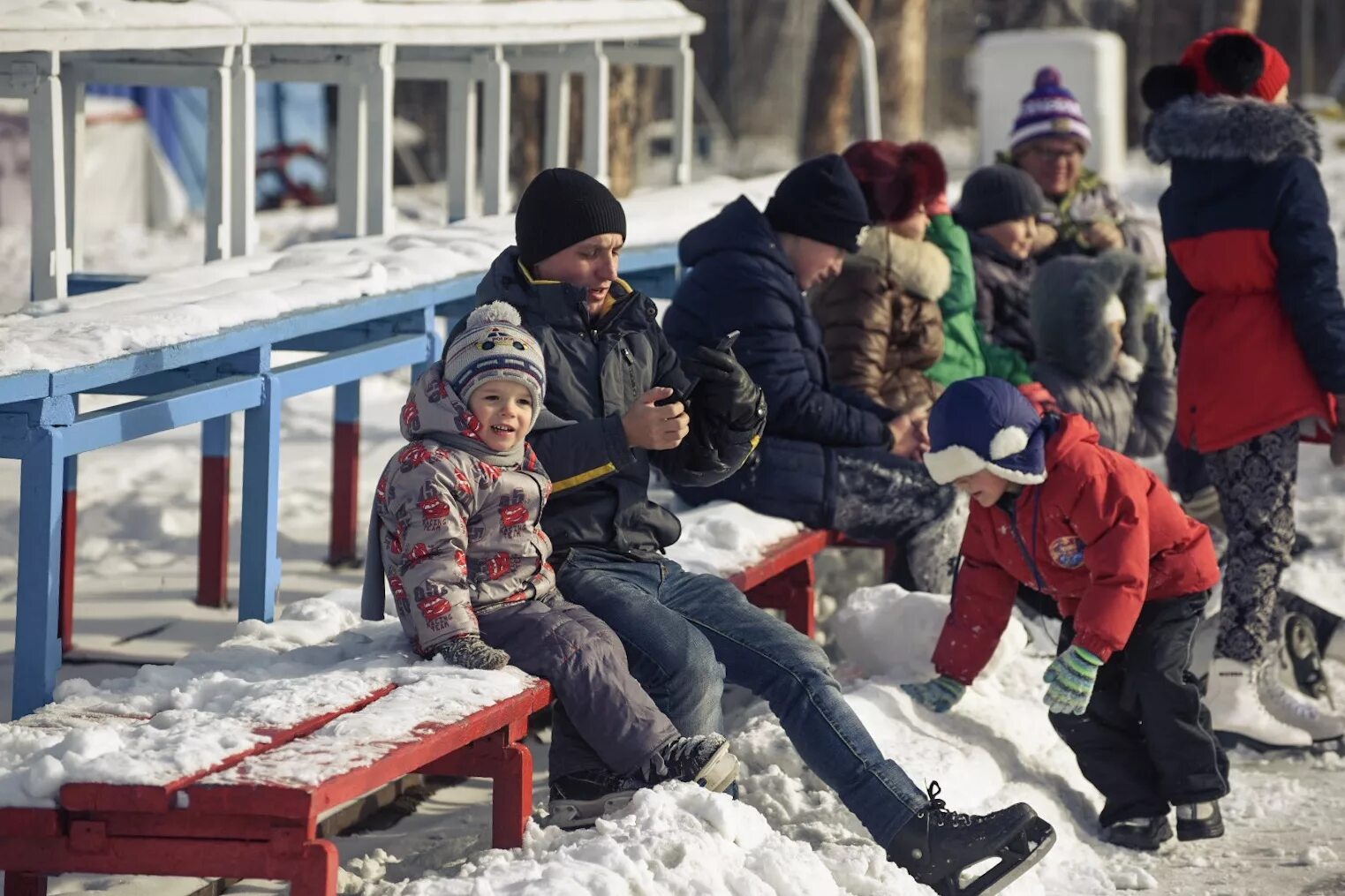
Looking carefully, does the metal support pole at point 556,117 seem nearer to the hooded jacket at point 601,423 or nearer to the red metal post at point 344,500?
the red metal post at point 344,500

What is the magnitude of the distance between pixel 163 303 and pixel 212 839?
1.84 metres

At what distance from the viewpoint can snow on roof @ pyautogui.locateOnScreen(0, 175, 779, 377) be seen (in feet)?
13.7

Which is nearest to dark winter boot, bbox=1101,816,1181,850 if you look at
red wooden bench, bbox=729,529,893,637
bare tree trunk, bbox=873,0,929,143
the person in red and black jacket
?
the person in red and black jacket

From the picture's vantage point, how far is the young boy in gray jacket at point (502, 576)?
150 inches

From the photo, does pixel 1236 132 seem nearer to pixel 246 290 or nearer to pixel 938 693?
pixel 938 693

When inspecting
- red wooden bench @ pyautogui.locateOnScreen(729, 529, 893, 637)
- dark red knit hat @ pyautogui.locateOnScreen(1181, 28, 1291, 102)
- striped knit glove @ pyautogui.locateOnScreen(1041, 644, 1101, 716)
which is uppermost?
dark red knit hat @ pyautogui.locateOnScreen(1181, 28, 1291, 102)

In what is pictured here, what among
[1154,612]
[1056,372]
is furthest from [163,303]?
[1056,372]

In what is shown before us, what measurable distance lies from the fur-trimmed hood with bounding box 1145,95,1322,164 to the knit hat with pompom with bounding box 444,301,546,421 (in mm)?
2187

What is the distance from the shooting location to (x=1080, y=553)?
4465 mm

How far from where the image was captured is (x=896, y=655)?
16.8 ft

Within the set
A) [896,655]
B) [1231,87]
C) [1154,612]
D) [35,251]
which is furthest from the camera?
[35,251]

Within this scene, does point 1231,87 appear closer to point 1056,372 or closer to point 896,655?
point 1056,372

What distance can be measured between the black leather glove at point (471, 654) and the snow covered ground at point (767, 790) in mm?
83

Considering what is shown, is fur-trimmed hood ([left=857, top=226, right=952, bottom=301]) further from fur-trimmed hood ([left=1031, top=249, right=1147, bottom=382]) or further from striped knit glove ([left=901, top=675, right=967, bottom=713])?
striped knit glove ([left=901, top=675, right=967, bottom=713])
